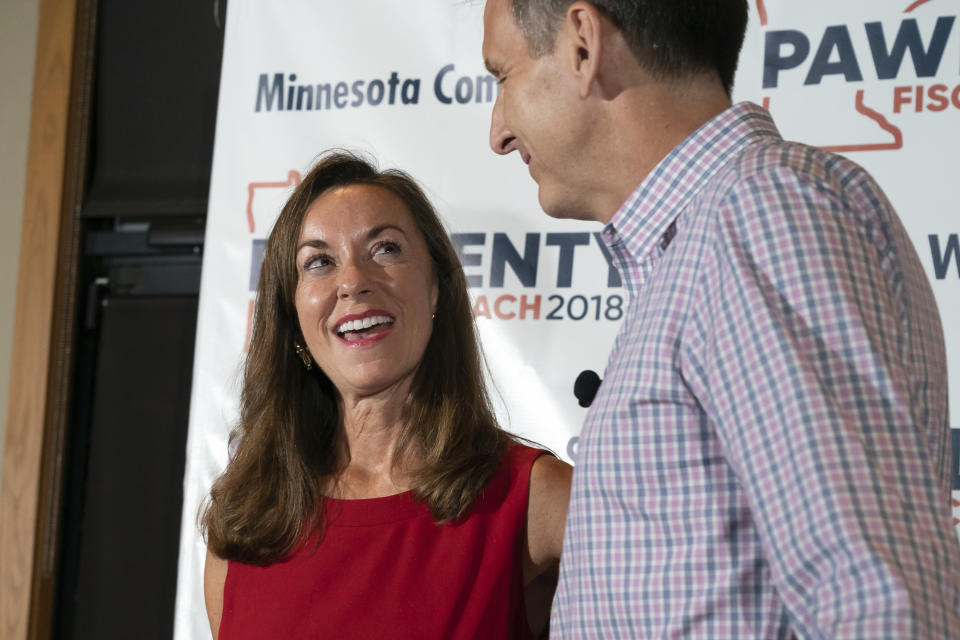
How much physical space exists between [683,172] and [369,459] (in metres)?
1.10

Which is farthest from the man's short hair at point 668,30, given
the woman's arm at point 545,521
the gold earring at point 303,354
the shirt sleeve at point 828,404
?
the gold earring at point 303,354

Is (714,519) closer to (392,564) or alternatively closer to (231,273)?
(392,564)

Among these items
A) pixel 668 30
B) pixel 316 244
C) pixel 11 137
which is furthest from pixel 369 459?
pixel 11 137

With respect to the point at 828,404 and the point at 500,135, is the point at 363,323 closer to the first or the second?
the point at 500,135

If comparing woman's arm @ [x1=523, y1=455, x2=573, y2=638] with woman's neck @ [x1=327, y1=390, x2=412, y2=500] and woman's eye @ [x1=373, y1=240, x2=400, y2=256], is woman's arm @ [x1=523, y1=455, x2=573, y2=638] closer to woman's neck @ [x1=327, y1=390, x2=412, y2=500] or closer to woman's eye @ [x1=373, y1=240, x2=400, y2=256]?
woman's neck @ [x1=327, y1=390, x2=412, y2=500]

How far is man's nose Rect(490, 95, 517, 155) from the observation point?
1.19 meters

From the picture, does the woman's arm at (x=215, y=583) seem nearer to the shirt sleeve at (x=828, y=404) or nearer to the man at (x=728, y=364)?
the man at (x=728, y=364)

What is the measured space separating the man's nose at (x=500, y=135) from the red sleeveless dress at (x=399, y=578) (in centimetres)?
77

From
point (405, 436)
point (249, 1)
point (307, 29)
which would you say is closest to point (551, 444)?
point (405, 436)

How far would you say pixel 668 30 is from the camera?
3.49ft

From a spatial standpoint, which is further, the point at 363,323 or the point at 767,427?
the point at 363,323

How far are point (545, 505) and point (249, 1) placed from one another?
1773 mm

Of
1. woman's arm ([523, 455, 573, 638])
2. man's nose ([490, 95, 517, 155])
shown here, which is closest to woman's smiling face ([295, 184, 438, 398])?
woman's arm ([523, 455, 573, 638])

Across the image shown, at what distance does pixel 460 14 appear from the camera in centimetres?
268
